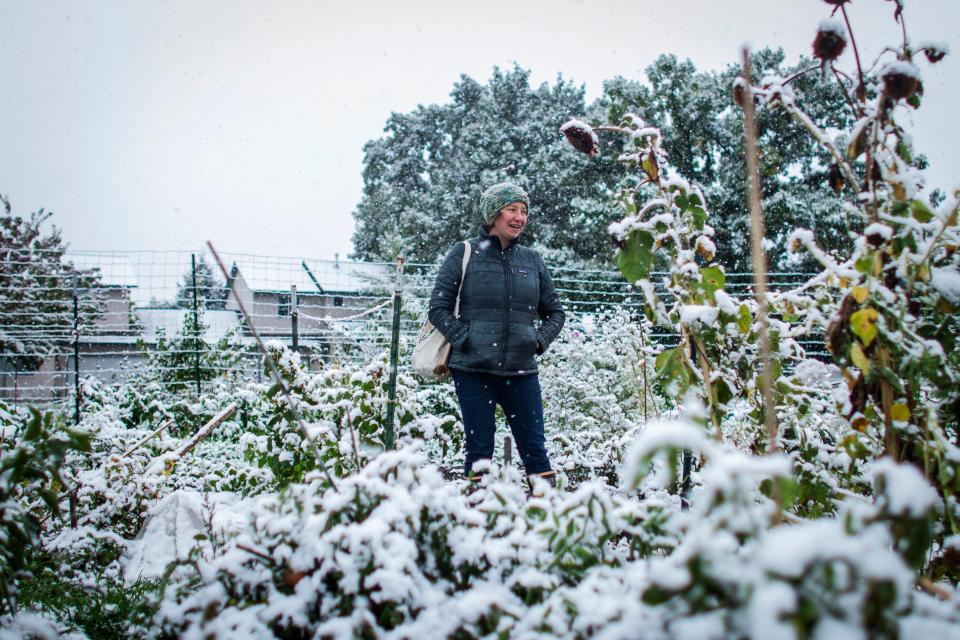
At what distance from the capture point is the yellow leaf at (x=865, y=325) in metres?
1.15

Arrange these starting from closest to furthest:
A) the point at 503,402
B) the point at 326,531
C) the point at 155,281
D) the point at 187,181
Result: 1. the point at 326,531
2. the point at 503,402
3. the point at 155,281
4. the point at 187,181

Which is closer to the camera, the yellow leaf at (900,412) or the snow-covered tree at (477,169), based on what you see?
the yellow leaf at (900,412)

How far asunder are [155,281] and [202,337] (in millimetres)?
709

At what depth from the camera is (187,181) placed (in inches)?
476

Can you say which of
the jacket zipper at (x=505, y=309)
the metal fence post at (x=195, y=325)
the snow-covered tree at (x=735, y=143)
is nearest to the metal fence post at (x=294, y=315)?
the metal fence post at (x=195, y=325)

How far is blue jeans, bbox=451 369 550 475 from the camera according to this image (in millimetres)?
2611

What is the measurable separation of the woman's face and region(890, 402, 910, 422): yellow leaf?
1.82 metres

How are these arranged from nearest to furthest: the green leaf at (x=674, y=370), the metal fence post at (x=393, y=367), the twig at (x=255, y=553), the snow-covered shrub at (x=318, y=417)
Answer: the twig at (x=255, y=553), the green leaf at (x=674, y=370), the metal fence post at (x=393, y=367), the snow-covered shrub at (x=318, y=417)

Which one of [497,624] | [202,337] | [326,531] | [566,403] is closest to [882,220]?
[497,624]

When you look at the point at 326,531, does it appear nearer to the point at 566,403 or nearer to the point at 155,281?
the point at 566,403

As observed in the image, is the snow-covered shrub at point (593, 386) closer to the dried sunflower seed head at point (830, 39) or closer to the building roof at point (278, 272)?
the building roof at point (278, 272)

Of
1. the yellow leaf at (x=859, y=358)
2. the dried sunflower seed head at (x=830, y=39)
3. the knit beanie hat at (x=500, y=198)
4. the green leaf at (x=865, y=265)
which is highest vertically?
the dried sunflower seed head at (x=830, y=39)

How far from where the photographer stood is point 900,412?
123 cm

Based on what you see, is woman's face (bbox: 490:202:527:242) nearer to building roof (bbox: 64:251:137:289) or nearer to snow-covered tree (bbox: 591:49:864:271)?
building roof (bbox: 64:251:137:289)
